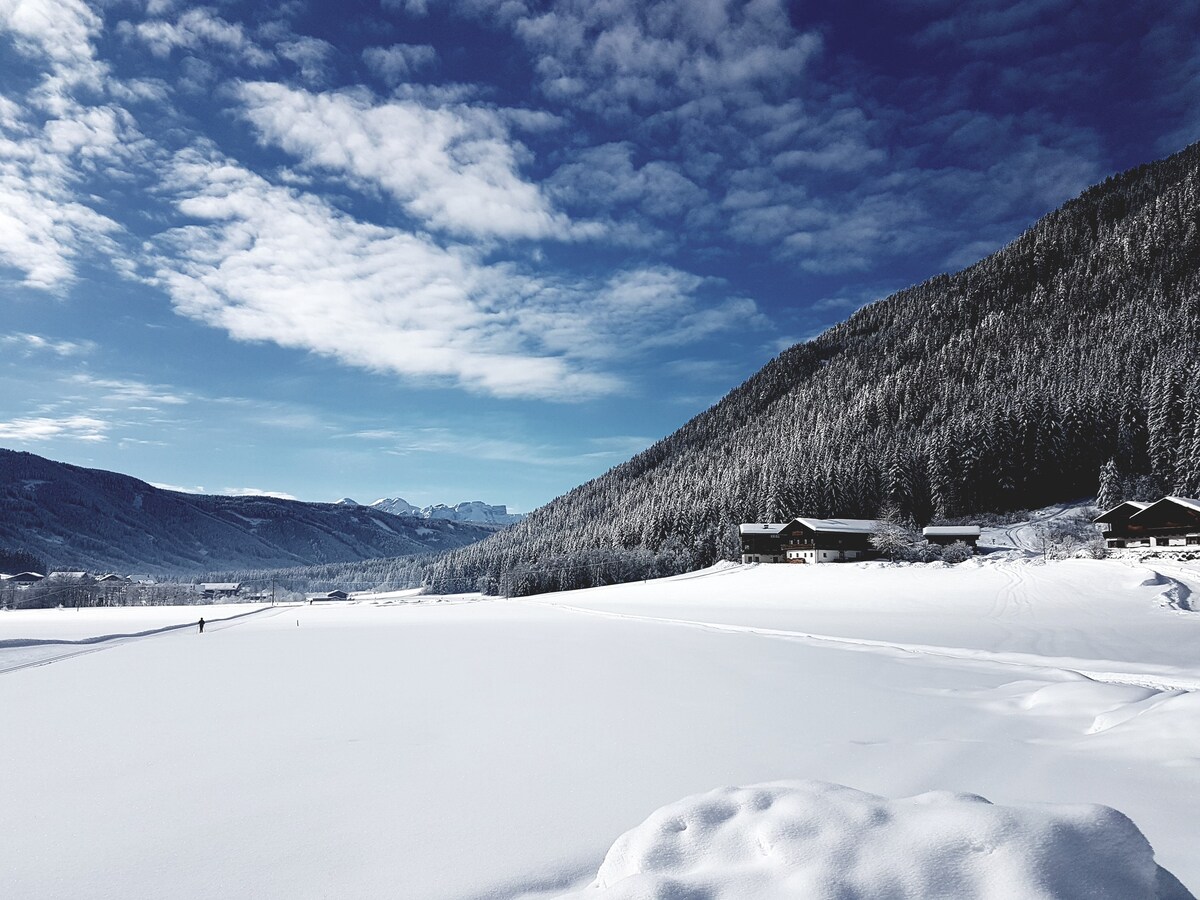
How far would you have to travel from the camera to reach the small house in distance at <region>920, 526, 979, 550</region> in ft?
228

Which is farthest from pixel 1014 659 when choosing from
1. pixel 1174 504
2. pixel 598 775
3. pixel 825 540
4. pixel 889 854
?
pixel 825 540

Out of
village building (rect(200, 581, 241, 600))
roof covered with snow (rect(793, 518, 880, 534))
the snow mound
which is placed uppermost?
roof covered with snow (rect(793, 518, 880, 534))

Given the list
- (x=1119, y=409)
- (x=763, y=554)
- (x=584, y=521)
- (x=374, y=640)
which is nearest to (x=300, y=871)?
(x=374, y=640)

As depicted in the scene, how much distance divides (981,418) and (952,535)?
29464 millimetres

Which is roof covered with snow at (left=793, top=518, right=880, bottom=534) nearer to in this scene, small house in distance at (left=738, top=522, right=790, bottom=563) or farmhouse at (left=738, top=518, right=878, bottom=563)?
farmhouse at (left=738, top=518, right=878, bottom=563)

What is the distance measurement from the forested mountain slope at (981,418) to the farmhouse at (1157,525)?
55.2 feet

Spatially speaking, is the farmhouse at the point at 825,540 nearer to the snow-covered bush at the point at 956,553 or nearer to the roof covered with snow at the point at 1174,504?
the snow-covered bush at the point at 956,553

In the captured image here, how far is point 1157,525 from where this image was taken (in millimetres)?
53000

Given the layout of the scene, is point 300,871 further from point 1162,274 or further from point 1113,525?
point 1162,274

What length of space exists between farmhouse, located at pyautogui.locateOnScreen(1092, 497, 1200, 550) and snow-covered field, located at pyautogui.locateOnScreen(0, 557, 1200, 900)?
4746 cm

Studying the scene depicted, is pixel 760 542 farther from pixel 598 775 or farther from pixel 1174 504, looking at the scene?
pixel 598 775

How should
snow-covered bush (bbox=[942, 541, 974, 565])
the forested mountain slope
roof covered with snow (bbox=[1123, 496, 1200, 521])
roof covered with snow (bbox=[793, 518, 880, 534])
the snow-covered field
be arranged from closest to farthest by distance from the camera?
the snow-covered field → roof covered with snow (bbox=[1123, 496, 1200, 521]) → snow-covered bush (bbox=[942, 541, 974, 565]) → roof covered with snow (bbox=[793, 518, 880, 534]) → the forested mountain slope

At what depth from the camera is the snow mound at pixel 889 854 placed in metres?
3.20

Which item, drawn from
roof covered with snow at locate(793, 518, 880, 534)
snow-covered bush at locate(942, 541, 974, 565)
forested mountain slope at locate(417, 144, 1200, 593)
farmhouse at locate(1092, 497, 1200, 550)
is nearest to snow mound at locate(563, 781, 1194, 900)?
farmhouse at locate(1092, 497, 1200, 550)
